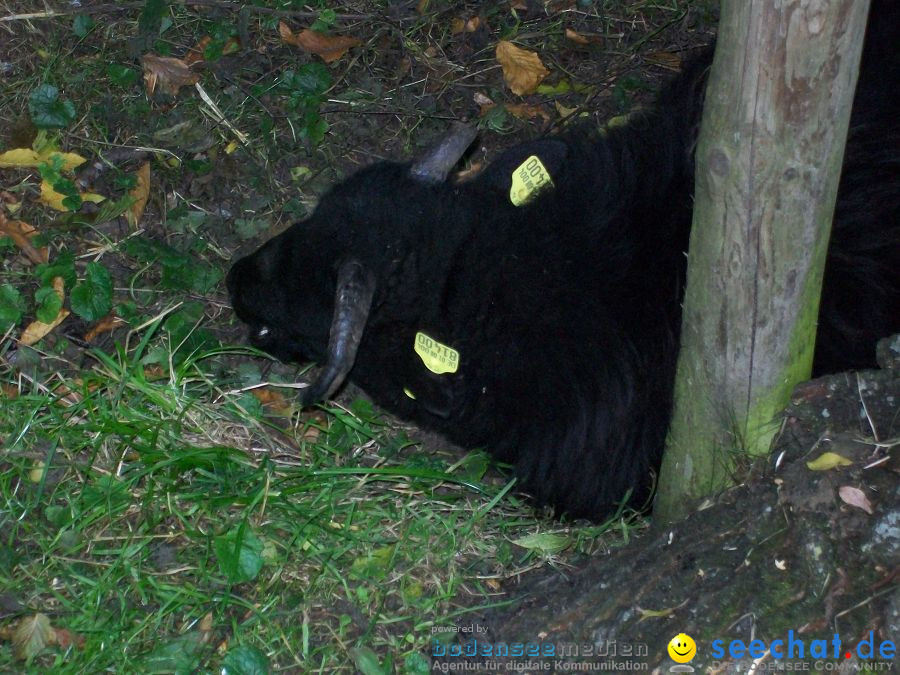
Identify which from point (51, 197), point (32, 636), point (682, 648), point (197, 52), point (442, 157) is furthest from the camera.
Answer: point (197, 52)

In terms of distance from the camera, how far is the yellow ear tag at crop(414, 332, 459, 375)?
3.93 m

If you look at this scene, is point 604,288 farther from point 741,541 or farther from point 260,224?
point 260,224

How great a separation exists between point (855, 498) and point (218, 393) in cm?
279

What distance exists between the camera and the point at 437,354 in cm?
393

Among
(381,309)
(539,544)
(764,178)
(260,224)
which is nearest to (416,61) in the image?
(260,224)

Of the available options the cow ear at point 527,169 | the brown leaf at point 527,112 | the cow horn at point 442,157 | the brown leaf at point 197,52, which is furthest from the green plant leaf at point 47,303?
the brown leaf at point 527,112

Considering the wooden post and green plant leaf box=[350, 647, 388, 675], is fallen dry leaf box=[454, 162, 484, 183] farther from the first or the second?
green plant leaf box=[350, 647, 388, 675]

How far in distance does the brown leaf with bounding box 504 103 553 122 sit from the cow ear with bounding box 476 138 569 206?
1.14 metres

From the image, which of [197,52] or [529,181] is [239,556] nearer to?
[529,181]

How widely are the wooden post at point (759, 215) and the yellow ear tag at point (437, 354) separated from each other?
41.4 inches

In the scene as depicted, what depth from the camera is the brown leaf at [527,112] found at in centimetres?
539

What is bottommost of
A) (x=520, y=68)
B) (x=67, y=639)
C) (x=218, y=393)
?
(x=67, y=639)

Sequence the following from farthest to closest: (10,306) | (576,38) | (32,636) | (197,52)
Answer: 1. (576,38)
2. (197,52)
3. (10,306)
4. (32,636)

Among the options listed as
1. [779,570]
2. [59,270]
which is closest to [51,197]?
[59,270]
